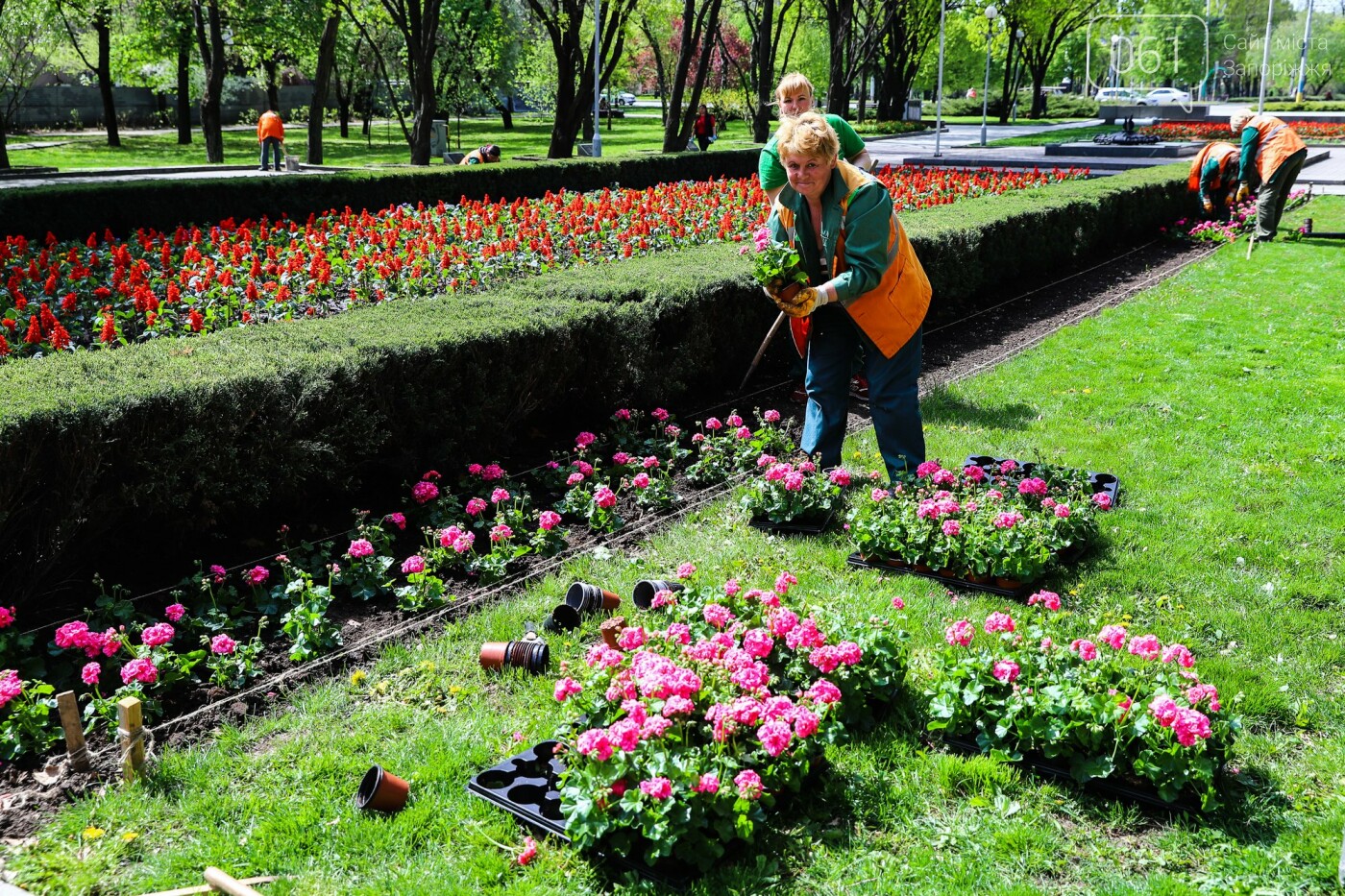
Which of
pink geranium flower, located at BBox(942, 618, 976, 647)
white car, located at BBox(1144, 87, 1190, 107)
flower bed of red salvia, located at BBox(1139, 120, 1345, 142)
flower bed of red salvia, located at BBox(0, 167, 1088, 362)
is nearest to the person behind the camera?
pink geranium flower, located at BBox(942, 618, 976, 647)

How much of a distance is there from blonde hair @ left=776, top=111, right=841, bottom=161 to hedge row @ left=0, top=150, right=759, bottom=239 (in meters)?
9.54

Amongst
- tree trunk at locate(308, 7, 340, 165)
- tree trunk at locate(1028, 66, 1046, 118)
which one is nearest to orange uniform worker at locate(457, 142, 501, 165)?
tree trunk at locate(308, 7, 340, 165)

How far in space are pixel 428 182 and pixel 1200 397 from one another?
10.9 metres

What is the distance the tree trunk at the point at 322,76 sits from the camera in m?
20.8

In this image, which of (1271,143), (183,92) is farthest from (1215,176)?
(183,92)

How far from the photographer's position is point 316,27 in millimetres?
33906

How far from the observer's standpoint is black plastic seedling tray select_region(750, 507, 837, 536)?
5.11 m

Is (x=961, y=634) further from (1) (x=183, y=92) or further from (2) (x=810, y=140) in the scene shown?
(1) (x=183, y=92)

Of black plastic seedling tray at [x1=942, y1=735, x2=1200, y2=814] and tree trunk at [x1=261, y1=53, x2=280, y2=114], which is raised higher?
tree trunk at [x1=261, y1=53, x2=280, y2=114]

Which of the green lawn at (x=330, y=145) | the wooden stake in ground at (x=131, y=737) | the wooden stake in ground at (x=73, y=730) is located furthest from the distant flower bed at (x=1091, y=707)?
the green lawn at (x=330, y=145)

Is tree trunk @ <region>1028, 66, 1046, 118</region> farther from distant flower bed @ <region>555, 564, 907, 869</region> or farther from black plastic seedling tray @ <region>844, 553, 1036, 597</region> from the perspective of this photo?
distant flower bed @ <region>555, 564, 907, 869</region>

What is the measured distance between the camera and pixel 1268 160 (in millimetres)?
13406

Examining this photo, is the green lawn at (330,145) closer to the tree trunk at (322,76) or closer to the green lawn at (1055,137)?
the tree trunk at (322,76)

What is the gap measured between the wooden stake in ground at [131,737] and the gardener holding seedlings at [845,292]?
310 centimetres
